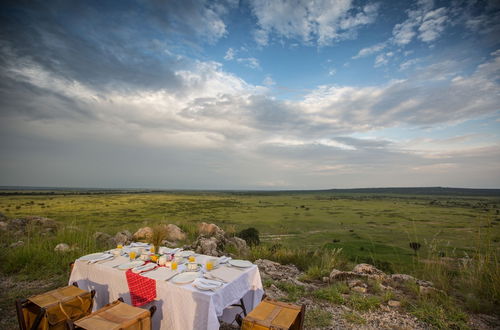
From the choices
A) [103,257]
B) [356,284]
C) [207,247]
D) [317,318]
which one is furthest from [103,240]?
[356,284]

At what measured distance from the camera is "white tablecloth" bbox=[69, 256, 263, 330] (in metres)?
2.73

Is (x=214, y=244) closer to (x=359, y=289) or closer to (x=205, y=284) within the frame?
(x=359, y=289)

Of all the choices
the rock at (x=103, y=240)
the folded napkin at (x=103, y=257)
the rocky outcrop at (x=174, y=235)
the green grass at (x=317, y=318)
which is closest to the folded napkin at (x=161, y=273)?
the folded napkin at (x=103, y=257)

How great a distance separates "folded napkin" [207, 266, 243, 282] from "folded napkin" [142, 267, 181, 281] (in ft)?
1.76

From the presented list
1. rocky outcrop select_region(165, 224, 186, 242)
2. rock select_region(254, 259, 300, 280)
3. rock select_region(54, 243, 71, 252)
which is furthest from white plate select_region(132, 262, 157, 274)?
rocky outcrop select_region(165, 224, 186, 242)

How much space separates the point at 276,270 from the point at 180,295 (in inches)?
177

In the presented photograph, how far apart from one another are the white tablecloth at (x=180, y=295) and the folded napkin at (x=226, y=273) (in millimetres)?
61

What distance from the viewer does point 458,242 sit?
72.2ft

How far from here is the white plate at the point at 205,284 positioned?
2.86 m

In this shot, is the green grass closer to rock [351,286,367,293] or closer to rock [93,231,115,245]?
rock [351,286,367,293]

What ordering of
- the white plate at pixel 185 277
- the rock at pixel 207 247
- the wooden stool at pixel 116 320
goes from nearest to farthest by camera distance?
the wooden stool at pixel 116 320 → the white plate at pixel 185 277 → the rock at pixel 207 247

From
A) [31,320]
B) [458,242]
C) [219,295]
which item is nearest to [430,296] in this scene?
[219,295]

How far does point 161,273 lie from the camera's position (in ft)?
10.9

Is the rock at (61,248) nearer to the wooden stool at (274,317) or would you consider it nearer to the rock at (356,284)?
the wooden stool at (274,317)
